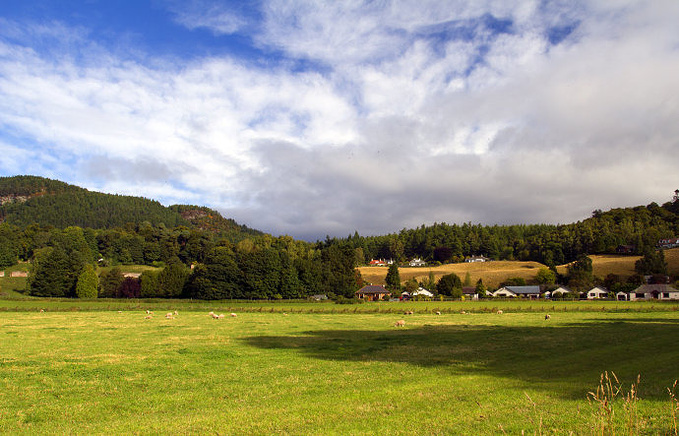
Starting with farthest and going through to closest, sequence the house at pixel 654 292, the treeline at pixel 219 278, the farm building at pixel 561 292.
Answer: the farm building at pixel 561 292 → the house at pixel 654 292 → the treeline at pixel 219 278

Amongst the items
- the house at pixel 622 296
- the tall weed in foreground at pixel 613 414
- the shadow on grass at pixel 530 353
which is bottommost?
the house at pixel 622 296

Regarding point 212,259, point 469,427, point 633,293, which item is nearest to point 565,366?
point 469,427

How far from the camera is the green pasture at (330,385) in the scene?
9.82 meters

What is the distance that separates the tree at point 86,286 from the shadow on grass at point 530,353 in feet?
290

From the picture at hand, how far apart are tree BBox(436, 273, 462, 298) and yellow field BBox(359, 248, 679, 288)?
25.2 metres

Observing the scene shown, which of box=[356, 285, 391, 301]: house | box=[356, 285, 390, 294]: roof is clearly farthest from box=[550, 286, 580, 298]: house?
box=[356, 285, 390, 294]: roof

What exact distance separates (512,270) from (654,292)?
54.0 metres

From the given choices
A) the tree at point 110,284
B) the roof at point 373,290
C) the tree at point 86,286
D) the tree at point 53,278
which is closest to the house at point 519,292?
the roof at point 373,290

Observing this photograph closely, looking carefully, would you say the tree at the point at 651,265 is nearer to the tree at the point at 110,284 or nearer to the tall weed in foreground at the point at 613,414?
the tall weed in foreground at the point at 613,414

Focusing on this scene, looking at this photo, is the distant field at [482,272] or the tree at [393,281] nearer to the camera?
the tree at [393,281]

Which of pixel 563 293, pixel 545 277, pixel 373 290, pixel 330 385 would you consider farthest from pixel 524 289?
pixel 330 385

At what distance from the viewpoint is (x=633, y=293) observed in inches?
4306

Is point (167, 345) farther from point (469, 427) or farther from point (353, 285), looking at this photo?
point (353, 285)

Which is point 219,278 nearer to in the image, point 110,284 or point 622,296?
point 110,284
